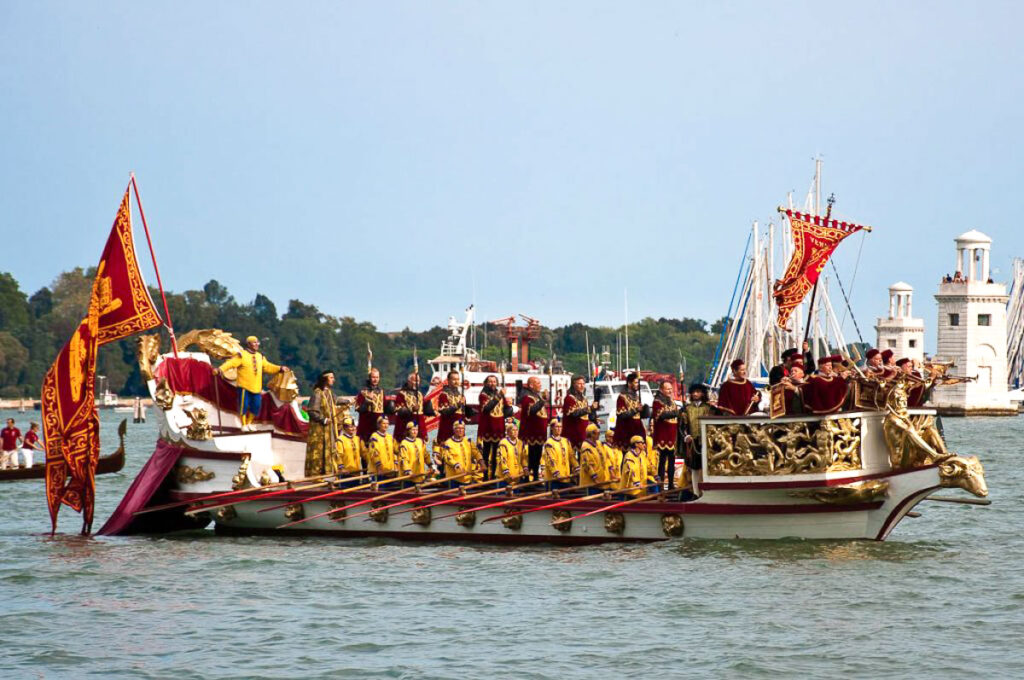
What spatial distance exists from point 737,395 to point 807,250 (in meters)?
2.55

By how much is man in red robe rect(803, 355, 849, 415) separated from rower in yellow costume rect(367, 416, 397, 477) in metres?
6.64

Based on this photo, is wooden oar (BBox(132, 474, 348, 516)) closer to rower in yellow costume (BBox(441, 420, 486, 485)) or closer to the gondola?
rower in yellow costume (BBox(441, 420, 486, 485))

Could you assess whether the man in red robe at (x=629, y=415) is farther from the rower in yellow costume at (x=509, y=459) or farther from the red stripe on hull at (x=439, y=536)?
the rower in yellow costume at (x=509, y=459)

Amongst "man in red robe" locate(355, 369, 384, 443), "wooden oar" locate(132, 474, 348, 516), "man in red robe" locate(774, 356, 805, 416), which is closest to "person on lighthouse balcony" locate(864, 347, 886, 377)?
"man in red robe" locate(774, 356, 805, 416)

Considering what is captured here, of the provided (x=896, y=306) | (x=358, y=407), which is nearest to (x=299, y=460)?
(x=358, y=407)

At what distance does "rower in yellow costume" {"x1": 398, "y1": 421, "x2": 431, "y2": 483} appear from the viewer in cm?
2395

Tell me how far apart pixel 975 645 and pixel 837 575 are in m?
2.99

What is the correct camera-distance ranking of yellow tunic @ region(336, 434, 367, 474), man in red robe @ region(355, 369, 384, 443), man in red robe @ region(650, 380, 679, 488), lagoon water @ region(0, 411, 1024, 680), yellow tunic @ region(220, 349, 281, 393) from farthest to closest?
yellow tunic @ region(220, 349, 281, 393), man in red robe @ region(355, 369, 384, 443), yellow tunic @ region(336, 434, 367, 474), man in red robe @ region(650, 380, 679, 488), lagoon water @ region(0, 411, 1024, 680)

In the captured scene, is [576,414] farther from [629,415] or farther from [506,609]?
[506,609]

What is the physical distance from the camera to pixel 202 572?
854 inches

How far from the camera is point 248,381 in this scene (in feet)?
83.4

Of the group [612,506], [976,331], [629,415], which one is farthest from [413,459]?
[976,331]

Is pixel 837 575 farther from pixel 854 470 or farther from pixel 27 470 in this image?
pixel 27 470

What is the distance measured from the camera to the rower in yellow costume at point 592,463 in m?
22.8
